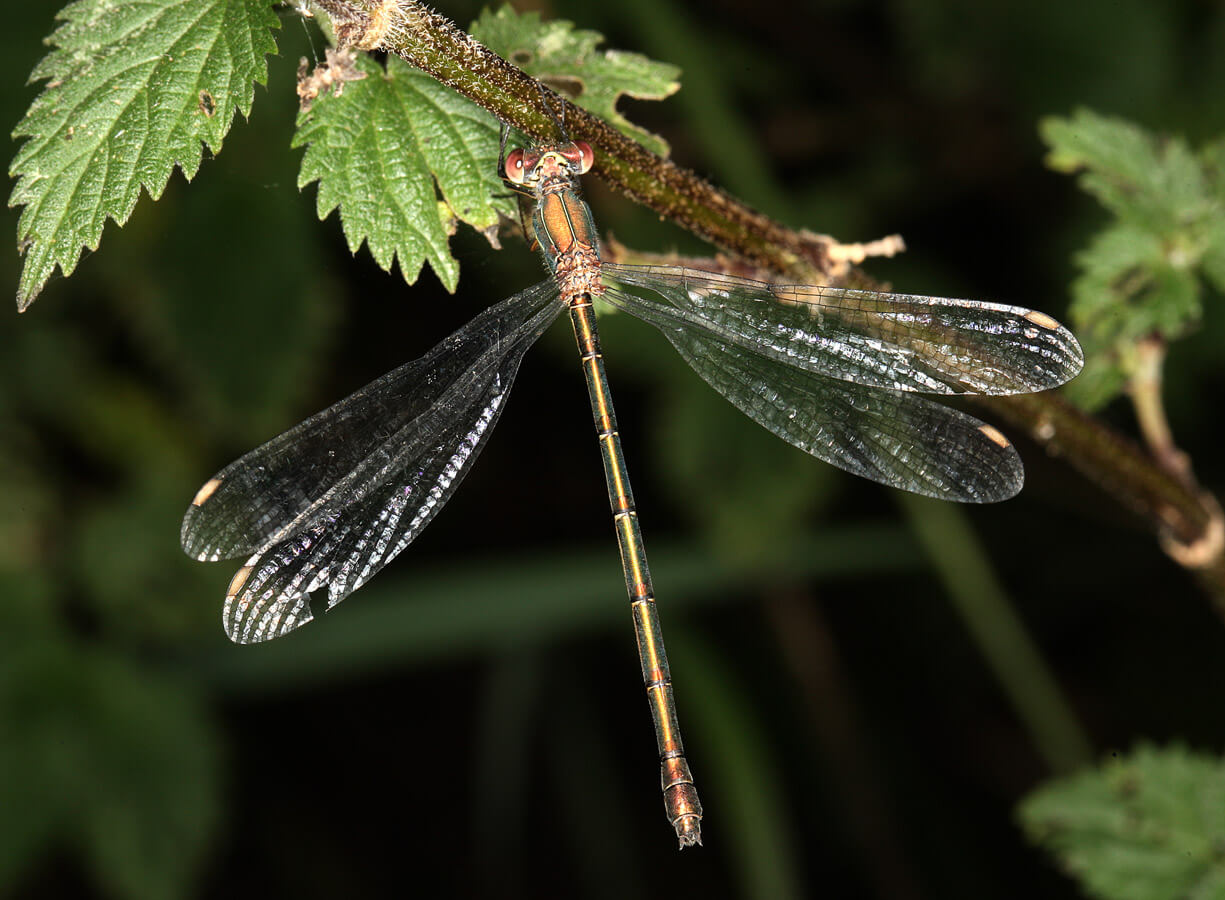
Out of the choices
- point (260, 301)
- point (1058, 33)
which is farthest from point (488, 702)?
point (1058, 33)

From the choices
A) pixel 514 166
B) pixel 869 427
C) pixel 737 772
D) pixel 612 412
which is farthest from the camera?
pixel 737 772

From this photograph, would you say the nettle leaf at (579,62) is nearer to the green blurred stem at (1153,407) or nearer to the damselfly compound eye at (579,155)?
the damselfly compound eye at (579,155)

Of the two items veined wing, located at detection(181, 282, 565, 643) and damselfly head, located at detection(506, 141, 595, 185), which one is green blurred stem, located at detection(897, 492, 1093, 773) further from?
damselfly head, located at detection(506, 141, 595, 185)

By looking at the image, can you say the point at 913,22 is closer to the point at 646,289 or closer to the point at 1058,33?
the point at 1058,33

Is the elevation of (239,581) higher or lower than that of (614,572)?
lower

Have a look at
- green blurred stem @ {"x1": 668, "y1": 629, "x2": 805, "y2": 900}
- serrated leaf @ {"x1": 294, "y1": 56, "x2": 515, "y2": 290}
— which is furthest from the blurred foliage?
green blurred stem @ {"x1": 668, "y1": 629, "x2": 805, "y2": 900}

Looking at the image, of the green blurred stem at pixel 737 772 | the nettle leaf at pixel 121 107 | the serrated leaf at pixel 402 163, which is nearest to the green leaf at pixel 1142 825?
the green blurred stem at pixel 737 772

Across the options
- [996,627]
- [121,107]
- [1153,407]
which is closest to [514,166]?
[121,107]

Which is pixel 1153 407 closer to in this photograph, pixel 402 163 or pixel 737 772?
pixel 402 163
